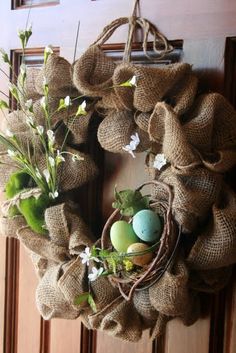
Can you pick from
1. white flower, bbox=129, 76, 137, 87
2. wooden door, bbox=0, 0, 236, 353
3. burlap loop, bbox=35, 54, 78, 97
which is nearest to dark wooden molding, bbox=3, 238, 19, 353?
wooden door, bbox=0, 0, 236, 353

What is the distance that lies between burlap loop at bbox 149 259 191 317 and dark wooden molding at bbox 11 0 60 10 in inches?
20.9

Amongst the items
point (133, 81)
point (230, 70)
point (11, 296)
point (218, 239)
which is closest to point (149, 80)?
point (133, 81)

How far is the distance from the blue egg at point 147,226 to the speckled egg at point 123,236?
1 centimetres

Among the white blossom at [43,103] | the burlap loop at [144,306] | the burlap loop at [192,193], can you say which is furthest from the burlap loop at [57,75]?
the burlap loop at [144,306]

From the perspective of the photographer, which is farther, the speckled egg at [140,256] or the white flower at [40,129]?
the white flower at [40,129]

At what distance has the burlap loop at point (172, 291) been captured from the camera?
0.79 meters

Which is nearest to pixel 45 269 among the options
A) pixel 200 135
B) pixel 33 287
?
pixel 33 287

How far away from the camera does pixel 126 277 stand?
0.83 m

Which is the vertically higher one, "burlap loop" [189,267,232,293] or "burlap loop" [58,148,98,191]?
"burlap loop" [58,148,98,191]

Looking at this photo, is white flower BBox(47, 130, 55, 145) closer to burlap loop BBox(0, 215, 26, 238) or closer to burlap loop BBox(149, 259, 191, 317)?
burlap loop BBox(0, 215, 26, 238)

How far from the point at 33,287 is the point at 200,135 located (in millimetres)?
517

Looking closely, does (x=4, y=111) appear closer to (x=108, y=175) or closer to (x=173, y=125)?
(x=108, y=175)

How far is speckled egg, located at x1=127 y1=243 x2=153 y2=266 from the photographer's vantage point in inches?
31.2

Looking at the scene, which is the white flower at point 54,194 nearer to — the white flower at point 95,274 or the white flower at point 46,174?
the white flower at point 46,174
